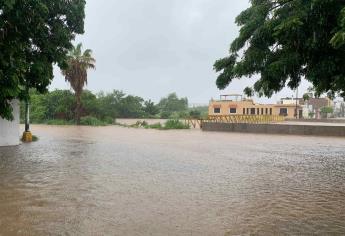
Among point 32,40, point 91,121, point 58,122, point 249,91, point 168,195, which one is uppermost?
point 32,40

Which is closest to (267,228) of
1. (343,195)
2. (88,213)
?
(88,213)

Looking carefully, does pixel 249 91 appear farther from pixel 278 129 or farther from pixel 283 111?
pixel 283 111

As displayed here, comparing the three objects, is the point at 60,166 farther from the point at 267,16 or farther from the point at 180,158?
the point at 267,16

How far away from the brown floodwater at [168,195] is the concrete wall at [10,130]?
370cm

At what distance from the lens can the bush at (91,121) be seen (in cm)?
4423

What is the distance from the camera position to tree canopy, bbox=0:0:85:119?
12.4 m

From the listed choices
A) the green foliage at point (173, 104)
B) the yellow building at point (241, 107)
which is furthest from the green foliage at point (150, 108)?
the green foliage at point (173, 104)

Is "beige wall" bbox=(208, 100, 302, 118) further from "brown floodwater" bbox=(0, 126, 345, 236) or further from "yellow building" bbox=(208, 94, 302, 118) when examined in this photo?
"brown floodwater" bbox=(0, 126, 345, 236)

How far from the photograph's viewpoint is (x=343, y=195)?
9.45 meters

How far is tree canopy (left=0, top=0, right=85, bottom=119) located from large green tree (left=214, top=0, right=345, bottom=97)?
23.3 feet

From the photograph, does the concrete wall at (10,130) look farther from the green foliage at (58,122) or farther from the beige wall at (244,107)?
the beige wall at (244,107)

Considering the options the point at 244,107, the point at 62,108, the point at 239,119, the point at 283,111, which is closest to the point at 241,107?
the point at 244,107

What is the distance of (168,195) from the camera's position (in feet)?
29.6

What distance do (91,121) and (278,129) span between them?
70.2 feet
